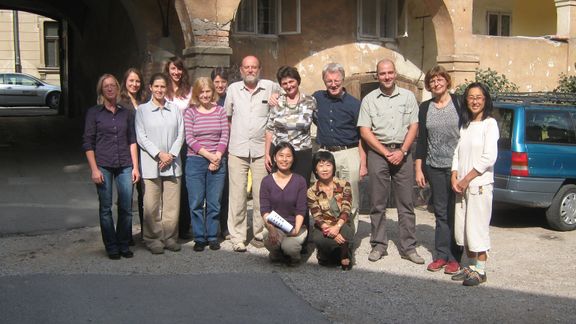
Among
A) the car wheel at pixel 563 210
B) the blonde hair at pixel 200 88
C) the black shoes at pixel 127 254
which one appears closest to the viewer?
the black shoes at pixel 127 254

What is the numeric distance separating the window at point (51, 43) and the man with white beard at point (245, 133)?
104ft

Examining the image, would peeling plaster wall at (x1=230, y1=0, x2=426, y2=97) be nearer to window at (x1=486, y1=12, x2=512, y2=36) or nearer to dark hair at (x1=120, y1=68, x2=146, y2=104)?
window at (x1=486, y1=12, x2=512, y2=36)

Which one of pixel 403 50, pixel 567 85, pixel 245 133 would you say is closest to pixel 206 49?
pixel 245 133

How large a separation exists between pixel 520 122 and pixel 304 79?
620 cm

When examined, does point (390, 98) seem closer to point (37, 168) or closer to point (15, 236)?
point (15, 236)

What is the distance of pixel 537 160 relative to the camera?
875 centimetres

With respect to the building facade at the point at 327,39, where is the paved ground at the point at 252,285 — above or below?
below

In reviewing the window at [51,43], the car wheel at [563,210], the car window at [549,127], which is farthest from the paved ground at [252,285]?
the window at [51,43]

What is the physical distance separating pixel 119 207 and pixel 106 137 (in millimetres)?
736

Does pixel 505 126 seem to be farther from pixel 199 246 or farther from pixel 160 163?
pixel 160 163

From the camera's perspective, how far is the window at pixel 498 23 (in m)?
18.5

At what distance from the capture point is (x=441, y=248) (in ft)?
22.1

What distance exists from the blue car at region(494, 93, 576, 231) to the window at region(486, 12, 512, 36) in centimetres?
981

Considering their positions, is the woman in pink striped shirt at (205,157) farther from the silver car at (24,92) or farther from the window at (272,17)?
the silver car at (24,92)
